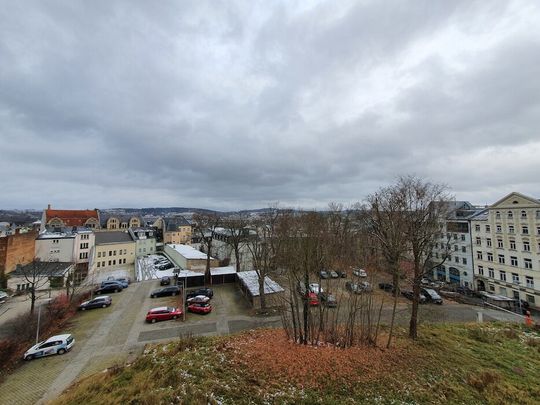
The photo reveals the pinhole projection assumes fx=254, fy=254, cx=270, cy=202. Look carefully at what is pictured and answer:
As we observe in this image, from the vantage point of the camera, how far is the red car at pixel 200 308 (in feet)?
76.5

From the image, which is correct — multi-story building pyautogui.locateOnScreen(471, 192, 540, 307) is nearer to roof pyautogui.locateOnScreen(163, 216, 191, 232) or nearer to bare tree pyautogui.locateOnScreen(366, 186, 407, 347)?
bare tree pyautogui.locateOnScreen(366, 186, 407, 347)

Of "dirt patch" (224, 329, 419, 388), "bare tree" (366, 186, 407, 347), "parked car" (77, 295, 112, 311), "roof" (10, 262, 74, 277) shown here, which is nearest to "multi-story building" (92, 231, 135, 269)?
"roof" (10, 262, 74, 277)

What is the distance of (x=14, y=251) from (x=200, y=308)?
1206 inches

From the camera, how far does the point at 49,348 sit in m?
16.4

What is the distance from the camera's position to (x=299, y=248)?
14484mm

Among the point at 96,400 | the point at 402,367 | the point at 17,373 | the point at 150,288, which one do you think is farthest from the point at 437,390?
the point at 150,288

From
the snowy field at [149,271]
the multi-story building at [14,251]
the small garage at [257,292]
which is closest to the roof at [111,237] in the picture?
the snowy field at [149,271]

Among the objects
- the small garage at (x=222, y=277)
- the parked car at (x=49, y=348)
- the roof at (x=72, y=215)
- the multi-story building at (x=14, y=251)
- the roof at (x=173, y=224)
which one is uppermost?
the roof at (x=72, y=215)

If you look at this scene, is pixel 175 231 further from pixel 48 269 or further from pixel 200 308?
pixel 200 308

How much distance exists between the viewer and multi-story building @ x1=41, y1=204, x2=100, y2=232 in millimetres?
66000

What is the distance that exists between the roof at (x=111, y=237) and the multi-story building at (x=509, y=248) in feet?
210

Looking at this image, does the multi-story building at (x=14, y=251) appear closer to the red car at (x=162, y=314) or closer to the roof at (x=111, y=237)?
the roof at (x=111, y=237)

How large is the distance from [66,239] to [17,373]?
33763 millimetres

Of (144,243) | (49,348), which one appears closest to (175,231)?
(144,243)
